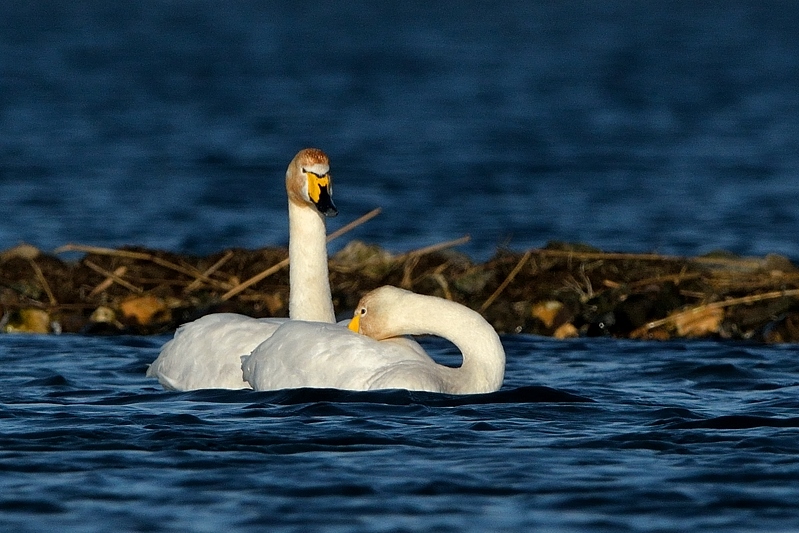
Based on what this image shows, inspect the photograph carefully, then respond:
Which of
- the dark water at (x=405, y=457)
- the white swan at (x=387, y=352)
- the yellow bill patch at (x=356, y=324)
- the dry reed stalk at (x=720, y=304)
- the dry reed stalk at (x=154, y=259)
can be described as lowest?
the dark water at (x=405, y=457)

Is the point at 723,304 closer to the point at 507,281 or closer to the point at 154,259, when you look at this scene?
the point at 507,281

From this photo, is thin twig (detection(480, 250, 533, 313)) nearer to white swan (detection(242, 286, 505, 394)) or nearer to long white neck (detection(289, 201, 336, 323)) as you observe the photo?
long white neck (detection(289, 201, 336, 323))

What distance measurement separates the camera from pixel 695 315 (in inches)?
501

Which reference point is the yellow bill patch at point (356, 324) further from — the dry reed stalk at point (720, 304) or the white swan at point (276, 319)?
the dry reed stalk at point (720, 304)

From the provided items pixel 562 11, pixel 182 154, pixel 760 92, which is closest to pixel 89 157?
pixel 182 154

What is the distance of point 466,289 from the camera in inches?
532

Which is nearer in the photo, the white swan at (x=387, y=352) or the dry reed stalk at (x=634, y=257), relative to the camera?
the white swan at (x=387, y=352)

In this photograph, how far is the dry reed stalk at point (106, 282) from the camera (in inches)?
529

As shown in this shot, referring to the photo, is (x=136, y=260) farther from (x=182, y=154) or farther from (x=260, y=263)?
(x=182, y=154)

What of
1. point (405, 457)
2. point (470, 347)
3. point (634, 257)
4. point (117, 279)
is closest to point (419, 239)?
point (634, 257)

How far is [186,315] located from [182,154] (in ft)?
54.3

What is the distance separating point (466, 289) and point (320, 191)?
326cm

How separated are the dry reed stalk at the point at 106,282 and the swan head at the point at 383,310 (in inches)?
190

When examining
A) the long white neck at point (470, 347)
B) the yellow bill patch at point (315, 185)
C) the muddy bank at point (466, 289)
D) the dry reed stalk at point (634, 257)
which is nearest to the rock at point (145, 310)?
the muddy bank at point (466, 289)
